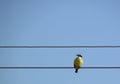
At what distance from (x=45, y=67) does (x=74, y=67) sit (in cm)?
60

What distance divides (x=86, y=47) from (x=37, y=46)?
82 centimetres

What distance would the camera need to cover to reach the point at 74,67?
33.9 m

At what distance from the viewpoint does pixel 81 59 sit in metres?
34.5

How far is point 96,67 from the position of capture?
33625 millimetres

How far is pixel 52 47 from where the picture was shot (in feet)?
110

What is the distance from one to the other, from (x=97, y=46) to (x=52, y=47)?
76cm

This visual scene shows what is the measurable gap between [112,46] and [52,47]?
1008 millimetres

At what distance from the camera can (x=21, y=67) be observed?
1326 inches

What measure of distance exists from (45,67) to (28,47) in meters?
0.50

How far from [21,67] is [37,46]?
1.63ft

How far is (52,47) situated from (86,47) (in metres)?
0.57

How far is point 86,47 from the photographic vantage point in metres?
33.6

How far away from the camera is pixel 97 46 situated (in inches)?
1318

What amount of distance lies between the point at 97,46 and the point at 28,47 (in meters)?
1.15
